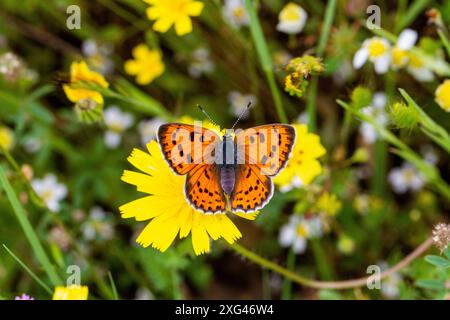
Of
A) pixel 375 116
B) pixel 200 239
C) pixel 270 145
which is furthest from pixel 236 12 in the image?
pixel 200 239

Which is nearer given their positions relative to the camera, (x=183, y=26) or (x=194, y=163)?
(x=194, y=163)

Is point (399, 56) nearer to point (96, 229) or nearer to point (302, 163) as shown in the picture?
point (302, 163)

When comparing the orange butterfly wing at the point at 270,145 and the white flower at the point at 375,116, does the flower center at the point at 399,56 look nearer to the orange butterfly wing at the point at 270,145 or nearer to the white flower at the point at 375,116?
the white flower at the point at 375,116

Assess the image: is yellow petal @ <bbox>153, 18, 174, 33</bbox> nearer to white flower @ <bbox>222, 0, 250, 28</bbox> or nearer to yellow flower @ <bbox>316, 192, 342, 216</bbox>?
white flower @ <bbox>222, 0, 250, 28</bbox>

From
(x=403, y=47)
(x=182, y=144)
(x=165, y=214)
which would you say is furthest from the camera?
(x=403, y=47)

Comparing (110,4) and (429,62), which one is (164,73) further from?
(429,62)

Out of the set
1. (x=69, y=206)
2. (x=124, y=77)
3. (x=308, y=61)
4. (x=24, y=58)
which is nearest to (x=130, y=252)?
(x=69, y=206)

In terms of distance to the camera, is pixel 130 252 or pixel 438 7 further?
pixel 130 252
